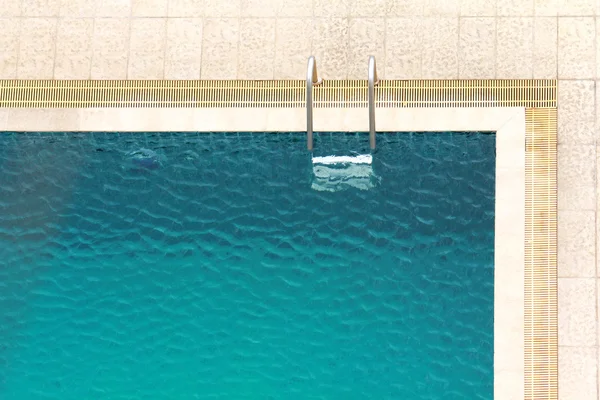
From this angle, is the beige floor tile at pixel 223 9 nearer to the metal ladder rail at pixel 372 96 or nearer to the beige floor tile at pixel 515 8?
the metal ladder rail at pixel 372 96

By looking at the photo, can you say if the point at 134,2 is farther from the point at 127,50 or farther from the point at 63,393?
the point at 63,393

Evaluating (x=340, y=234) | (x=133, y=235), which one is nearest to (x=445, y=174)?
(x=340, y=234)

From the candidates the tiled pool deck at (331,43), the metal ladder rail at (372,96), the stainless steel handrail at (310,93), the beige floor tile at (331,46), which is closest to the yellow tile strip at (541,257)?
the tiled pool deck at (331,43)

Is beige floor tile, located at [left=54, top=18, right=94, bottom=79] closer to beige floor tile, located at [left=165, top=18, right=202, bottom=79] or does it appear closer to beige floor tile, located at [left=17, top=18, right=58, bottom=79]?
beige floor tile, located at [left=17, top=18, right=58, bottom=79]

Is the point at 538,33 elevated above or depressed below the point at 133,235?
above

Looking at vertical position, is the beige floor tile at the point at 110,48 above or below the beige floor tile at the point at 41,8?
below

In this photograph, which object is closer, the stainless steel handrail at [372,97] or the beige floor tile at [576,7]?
the stainless steel handrail at [372,97]

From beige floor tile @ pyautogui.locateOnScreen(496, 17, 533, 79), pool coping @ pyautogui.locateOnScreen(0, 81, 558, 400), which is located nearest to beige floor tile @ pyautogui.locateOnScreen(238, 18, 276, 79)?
pool coping @ pyautogui.locateOnScreen(0, 81, 558, 400)
